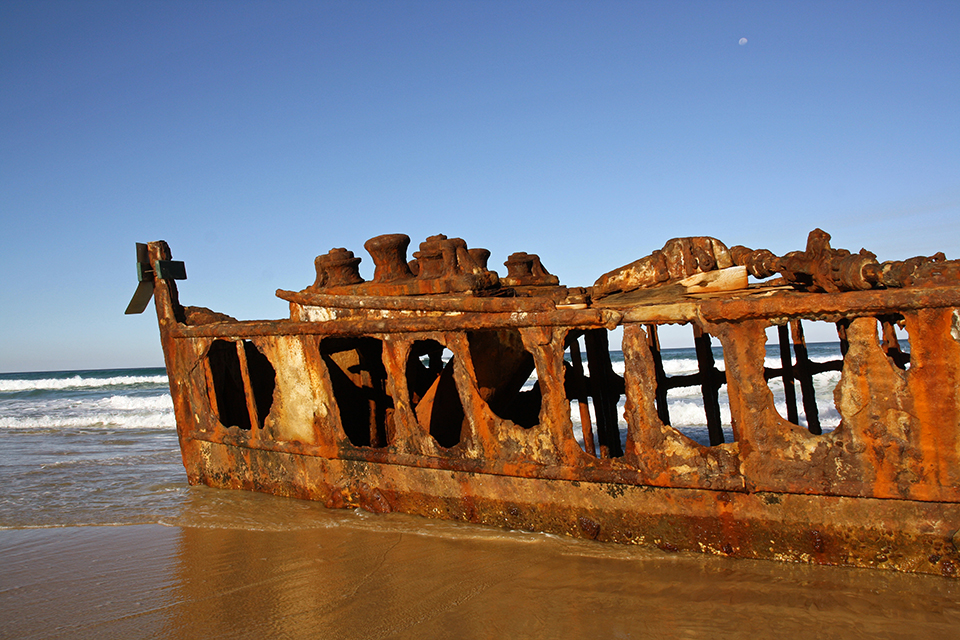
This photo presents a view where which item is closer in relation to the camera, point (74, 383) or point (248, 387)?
point (248, 387)

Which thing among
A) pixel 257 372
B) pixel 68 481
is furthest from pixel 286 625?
pixel 68 481

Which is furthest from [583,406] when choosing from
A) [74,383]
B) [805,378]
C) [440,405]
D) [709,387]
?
[74,383]

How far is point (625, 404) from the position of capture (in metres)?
3.57

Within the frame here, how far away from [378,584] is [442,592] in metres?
0.41

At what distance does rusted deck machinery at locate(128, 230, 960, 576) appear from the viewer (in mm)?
3146

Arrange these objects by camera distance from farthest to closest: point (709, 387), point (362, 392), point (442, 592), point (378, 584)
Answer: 1. point (362, 392)
2. point (709, 387)
3. point (378, 584)
4. point (442, 592)

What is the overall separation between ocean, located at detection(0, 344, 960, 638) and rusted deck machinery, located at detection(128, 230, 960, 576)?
15cm

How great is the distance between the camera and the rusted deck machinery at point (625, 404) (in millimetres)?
3146

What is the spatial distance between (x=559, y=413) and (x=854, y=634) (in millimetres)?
1802

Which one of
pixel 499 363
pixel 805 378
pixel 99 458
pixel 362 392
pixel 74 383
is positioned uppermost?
pixel 499 363

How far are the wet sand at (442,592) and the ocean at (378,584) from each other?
0.03 feet

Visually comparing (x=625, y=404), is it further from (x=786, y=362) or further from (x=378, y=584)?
(x=786, y=362)

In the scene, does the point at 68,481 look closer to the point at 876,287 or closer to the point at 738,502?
the point at 738,502

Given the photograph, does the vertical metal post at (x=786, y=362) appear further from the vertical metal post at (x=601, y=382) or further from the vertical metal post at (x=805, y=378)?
the vertical metal post at (x=601, y=382)
